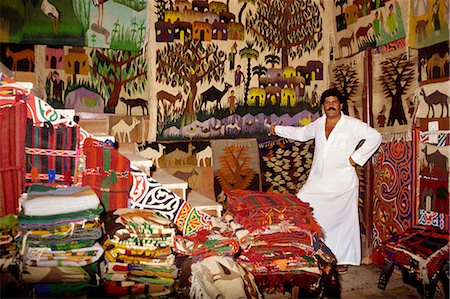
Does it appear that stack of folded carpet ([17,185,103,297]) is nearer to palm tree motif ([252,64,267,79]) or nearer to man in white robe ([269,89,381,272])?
man in white robe ([269,89,381,272])

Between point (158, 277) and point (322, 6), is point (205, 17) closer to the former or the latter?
point (322, 6)

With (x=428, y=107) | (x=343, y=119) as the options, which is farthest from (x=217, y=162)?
(x=428, y=107)

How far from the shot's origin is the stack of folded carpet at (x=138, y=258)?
251 centimetres

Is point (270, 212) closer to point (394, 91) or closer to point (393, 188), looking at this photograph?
point (393, 188)

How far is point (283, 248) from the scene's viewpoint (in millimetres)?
3021

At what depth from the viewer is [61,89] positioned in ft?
16.5

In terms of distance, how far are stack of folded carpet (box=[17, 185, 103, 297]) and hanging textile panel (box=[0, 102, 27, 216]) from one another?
1.56 ft

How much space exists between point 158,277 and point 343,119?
2.66 meters

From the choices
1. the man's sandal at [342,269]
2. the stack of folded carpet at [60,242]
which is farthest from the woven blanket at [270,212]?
the man's sandal at [342,269]

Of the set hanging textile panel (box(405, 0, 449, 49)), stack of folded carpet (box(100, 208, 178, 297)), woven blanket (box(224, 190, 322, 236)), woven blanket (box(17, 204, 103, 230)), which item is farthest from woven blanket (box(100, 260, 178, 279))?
hanging textile panel (box(405, 0, 449, 49))

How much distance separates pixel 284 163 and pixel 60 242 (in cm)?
349

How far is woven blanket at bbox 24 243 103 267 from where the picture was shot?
7.80 ft

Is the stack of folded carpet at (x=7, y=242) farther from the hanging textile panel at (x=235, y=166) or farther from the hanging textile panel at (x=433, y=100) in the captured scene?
the hanging textile panel at (x=433, y=100)

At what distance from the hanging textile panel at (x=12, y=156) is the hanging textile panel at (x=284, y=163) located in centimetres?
306
